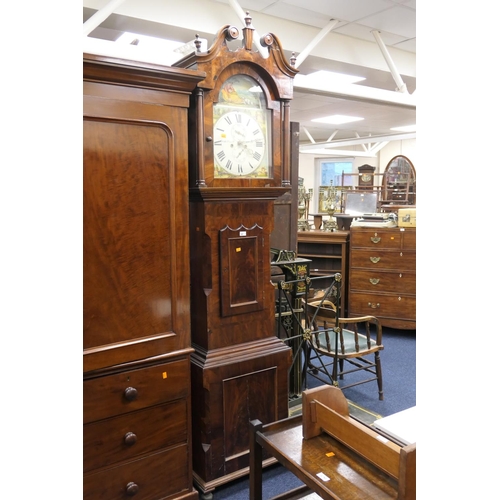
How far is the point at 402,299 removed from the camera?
4.90 metres

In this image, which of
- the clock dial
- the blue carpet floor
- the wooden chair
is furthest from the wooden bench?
the blue carpet floor

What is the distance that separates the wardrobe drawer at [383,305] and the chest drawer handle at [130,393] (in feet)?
11.7

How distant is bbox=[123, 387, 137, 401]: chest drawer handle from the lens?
1902mm

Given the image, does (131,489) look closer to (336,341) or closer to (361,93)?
(336,341)

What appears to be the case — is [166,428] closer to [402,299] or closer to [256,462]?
[256,462]

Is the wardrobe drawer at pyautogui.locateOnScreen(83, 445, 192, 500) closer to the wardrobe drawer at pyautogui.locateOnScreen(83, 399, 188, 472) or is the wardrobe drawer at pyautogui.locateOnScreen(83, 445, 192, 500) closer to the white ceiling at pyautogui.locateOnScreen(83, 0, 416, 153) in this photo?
the wardrobe drawer at pyautogui.locateOnScreen(83, 399, 188, 472)

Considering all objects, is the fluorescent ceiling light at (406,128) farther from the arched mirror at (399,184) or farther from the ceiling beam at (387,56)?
the ceiling beam at (387,56)

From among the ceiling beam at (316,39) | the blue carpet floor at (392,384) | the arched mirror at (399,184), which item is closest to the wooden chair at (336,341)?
the blue carpet floor at (392,384)

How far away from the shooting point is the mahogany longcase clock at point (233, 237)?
217 centimetres

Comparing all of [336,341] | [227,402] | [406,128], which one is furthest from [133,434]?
[406,128]

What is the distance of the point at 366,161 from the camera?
12883mm

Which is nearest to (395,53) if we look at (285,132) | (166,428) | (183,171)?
(285,132)
